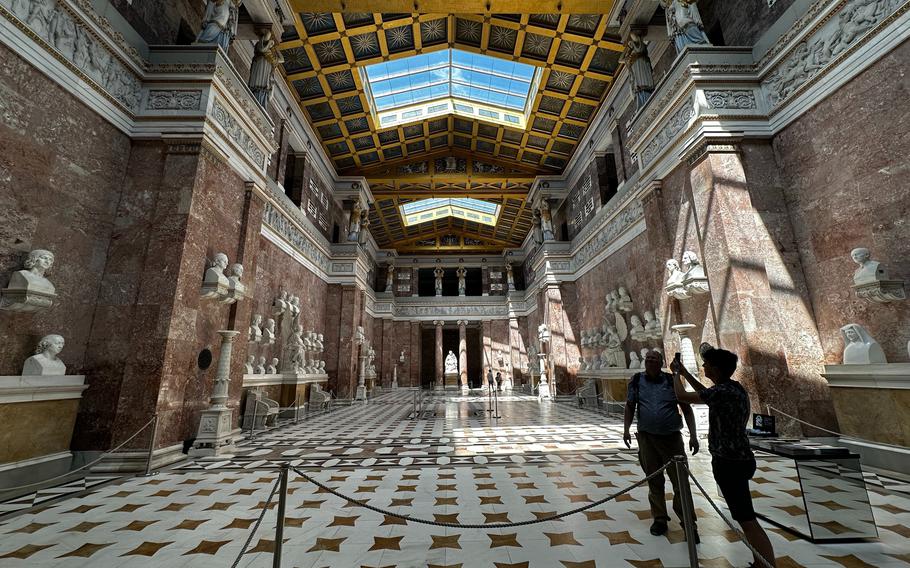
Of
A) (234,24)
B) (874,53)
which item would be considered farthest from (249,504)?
(874,53)

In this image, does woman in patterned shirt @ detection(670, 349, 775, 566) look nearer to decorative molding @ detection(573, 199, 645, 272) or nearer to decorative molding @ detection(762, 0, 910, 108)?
decorative molding @ detection(762, 0, 910, 108)

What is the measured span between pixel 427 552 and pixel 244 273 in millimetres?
6589

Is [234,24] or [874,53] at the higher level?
[234,24]

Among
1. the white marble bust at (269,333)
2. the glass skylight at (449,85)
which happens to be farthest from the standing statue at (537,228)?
the white marble bust at (269,333)

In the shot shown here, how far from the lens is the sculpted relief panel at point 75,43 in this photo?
4.54m

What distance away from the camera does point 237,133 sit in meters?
7.25

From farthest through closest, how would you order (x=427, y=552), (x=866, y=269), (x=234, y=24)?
(x=234, y=24)
(x=866, y=269)
(x=427, y=552)

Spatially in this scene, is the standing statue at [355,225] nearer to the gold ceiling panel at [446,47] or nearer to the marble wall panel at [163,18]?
the gold ceiling panel at [446,47]

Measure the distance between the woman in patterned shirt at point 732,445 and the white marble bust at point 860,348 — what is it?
4.12 metres

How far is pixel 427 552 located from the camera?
8.98ft

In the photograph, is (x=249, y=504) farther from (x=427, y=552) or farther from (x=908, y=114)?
(x=908, y=114)

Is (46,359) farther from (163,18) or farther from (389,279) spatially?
(389,279)

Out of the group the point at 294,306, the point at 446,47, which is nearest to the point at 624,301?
the point at 294,306

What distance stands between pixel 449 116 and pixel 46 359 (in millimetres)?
15310
